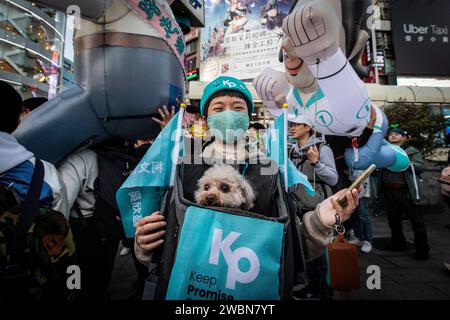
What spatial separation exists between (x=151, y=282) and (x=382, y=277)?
11.2ft

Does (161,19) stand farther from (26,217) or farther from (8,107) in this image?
(26,217)

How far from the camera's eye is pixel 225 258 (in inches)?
38.9

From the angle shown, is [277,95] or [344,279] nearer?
[344,279]

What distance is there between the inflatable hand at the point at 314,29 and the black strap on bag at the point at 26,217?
183cm

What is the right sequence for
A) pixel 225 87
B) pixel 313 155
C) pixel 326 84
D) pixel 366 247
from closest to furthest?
pixel 225 87 → pixel 326 84 → pixel 313 155 → pixel 366 247

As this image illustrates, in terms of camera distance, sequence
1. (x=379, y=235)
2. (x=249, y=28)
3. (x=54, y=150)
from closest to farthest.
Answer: (x=54, y=150) → (x=379, y=235) → (x=249, y=28)

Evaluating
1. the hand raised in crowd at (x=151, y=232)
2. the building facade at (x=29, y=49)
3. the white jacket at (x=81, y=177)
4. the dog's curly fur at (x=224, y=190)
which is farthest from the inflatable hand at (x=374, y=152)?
the building facade at (x=29, y=49)

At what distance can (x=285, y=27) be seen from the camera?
1834 millimetres

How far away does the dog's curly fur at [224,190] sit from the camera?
3.74ft

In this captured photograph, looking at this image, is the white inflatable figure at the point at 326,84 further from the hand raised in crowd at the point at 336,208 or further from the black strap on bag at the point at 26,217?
the black strap on bag at the point at 26,217

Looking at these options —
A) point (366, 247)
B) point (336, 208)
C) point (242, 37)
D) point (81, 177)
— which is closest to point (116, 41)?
point (81, 177)

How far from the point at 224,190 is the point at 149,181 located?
0.37 m
